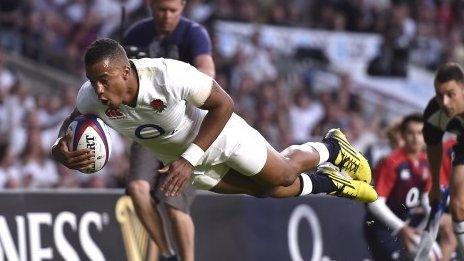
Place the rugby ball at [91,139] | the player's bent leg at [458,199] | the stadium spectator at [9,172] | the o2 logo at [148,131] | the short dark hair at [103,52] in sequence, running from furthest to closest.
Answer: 1. the stadium spectator at [9,172]
2. the player's bent leg at [458,199]
3. the o2 logo at [148,131]
4. the rugby ball at [91,139]
5. the short dark hair at [103,52]

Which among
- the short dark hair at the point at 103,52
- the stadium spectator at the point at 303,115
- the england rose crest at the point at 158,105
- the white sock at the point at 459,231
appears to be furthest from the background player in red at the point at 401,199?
the stadium spectator at the point at 303,115

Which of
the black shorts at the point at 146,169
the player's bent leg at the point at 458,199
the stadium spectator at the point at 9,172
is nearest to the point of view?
the player's bent leg at the point at 458,199

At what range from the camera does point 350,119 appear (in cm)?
1833

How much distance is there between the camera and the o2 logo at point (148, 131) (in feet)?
27.8

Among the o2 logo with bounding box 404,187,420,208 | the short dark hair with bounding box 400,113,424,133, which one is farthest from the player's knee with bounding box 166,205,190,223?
the short dark hair with bounding box 400,113,424,133

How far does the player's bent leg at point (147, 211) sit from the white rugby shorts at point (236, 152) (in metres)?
1.37

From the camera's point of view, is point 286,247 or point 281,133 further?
point 281,133

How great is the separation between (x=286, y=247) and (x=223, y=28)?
7965 mm

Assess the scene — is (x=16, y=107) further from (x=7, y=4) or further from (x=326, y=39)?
(x=326, y=39)

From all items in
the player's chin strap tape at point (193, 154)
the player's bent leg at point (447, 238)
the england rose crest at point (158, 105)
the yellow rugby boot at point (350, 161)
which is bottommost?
the player's bent leg at point (447, 238)

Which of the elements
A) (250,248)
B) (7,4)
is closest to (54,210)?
(250,248)

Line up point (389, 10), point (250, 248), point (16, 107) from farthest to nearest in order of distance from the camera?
point (389, 10)
point (16, 107)
point (250, 248)

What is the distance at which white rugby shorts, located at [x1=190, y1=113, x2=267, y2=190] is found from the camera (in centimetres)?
877

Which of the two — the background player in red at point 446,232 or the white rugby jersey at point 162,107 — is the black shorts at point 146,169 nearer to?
the white rugby jersey at point 162,107
